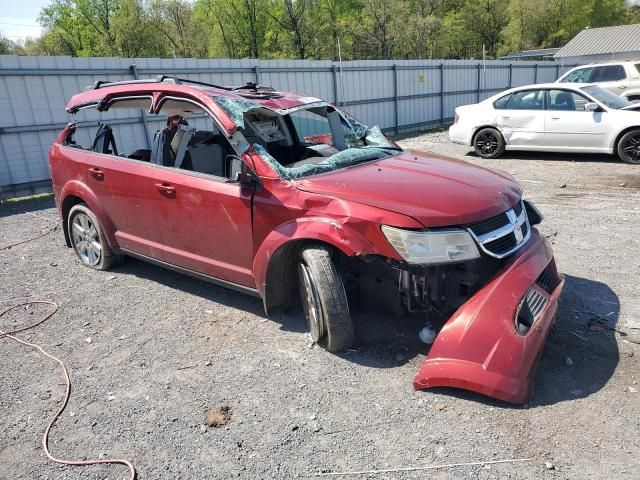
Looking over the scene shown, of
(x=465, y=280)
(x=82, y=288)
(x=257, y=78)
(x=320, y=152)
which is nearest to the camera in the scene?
(x=465, y=280)

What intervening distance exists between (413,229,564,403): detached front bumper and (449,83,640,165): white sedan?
25.4 feet

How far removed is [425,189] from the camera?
3.39 meters

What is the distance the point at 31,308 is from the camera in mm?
4539

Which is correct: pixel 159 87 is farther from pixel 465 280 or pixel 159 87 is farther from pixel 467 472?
pixel 467 472

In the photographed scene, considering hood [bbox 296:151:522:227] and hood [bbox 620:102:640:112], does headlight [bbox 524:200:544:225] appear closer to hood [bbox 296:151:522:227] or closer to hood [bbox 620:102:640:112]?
hood [bbox 296:151:522:227]

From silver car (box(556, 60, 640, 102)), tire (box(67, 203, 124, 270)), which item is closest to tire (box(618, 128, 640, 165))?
silver car (box(556, 60, 640, 102))

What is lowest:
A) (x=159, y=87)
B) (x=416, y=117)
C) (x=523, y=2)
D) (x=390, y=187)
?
(x=416, y=117)

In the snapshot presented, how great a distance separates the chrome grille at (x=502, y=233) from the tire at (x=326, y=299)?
90 centimetres

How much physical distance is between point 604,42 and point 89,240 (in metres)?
45.9

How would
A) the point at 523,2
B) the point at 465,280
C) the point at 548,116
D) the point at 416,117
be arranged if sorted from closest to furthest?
the point at 465,280
the point at 548,116
the point at 416,117
the point at 523,2

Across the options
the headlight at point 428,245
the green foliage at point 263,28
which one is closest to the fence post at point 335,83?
the headlight at point 428,245

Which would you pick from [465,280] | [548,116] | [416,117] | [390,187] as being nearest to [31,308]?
[390,187]

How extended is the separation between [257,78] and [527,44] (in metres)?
55.9

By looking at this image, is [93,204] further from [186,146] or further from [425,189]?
[425,189]
